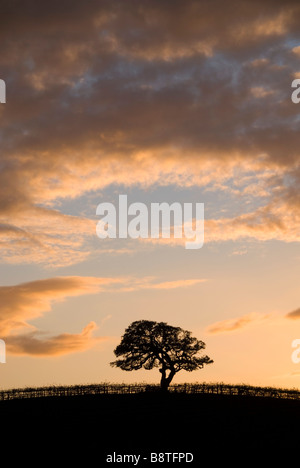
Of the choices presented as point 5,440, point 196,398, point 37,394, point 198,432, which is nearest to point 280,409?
point 196,398

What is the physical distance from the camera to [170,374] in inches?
2943

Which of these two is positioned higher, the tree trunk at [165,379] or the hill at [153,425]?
the tree trunk at [165,379]

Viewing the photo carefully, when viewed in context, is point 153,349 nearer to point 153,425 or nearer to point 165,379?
point 165,379

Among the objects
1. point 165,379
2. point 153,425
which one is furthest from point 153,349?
point 153,425

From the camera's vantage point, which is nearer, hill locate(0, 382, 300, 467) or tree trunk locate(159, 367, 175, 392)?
hill locate(0, 382, 300, 467)

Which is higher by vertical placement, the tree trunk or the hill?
the tree trunk

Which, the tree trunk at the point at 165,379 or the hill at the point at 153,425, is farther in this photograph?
the tree trunk at the point at 165,379

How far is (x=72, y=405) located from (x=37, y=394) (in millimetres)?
15612

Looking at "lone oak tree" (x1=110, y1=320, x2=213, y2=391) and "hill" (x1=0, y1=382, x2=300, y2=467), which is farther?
"lone oak tree" (x1=110, y1=320, x2=213, y2=391)

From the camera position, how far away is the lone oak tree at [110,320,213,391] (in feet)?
248

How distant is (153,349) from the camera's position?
247ft

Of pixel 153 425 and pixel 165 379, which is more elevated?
pixel 165 379

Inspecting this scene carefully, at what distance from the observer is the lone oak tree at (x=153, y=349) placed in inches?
2975
